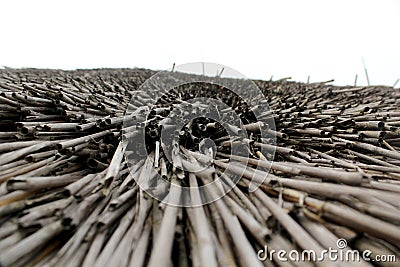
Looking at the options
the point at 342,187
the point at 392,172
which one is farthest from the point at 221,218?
the point at 392,172

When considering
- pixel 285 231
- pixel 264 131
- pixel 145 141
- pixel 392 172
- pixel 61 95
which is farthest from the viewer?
pixel 61 95

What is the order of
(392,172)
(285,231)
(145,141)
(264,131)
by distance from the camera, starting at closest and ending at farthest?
(285,231) < (392,172) < (145,141) < (264,131)

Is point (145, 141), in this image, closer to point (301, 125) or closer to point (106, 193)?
point (106, 193)

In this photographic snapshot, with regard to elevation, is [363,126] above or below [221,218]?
above

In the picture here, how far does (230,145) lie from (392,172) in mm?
555

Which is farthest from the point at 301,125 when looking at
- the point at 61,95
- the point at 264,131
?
the point at 61,95

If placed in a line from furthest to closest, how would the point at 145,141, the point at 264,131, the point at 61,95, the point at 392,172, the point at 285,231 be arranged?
1. the point at 61,95
2. the point at 264,131
3. the point at 145,141
4. the point at 392,172
5. the point at 285,231

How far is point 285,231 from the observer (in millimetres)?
593

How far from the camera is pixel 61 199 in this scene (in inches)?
24.8

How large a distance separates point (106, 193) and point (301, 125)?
96 cm

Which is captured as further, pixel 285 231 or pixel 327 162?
pixel 327 162

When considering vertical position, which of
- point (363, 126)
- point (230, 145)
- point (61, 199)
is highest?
point (363, 126)

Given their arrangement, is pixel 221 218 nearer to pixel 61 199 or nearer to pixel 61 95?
pixel 61 199

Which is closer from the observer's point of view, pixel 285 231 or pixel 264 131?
pixel 285 231
